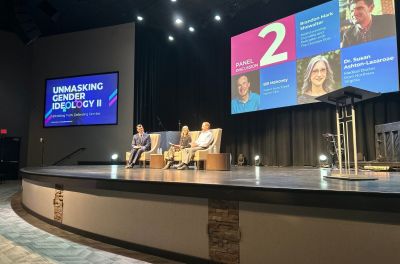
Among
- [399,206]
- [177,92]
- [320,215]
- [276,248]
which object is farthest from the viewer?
[177,92]

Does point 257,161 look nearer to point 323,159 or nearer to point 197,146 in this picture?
point 323,159

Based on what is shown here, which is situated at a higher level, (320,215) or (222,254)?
(320,215)

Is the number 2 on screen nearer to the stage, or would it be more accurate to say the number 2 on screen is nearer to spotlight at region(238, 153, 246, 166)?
spotlight at region(238, 153, 246, 166)

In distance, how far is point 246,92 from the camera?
25.4ft

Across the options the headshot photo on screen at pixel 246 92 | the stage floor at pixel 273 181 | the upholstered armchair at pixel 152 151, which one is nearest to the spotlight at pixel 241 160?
the headshot photo on screen at pixel 246 92

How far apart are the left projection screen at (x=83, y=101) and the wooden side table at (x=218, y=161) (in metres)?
4.50

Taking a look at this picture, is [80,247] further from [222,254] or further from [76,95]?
[76,95]

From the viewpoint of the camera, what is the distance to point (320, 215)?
A: 1907mm

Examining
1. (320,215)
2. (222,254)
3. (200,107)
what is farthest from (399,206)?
(200,107)

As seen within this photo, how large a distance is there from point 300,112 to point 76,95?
611cm

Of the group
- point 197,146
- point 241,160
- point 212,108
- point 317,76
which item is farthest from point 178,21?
point 197,146

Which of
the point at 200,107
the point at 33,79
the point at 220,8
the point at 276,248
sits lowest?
the point at 276,248

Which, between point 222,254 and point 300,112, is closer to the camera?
point 222,254

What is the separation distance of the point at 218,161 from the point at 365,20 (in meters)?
3.42
